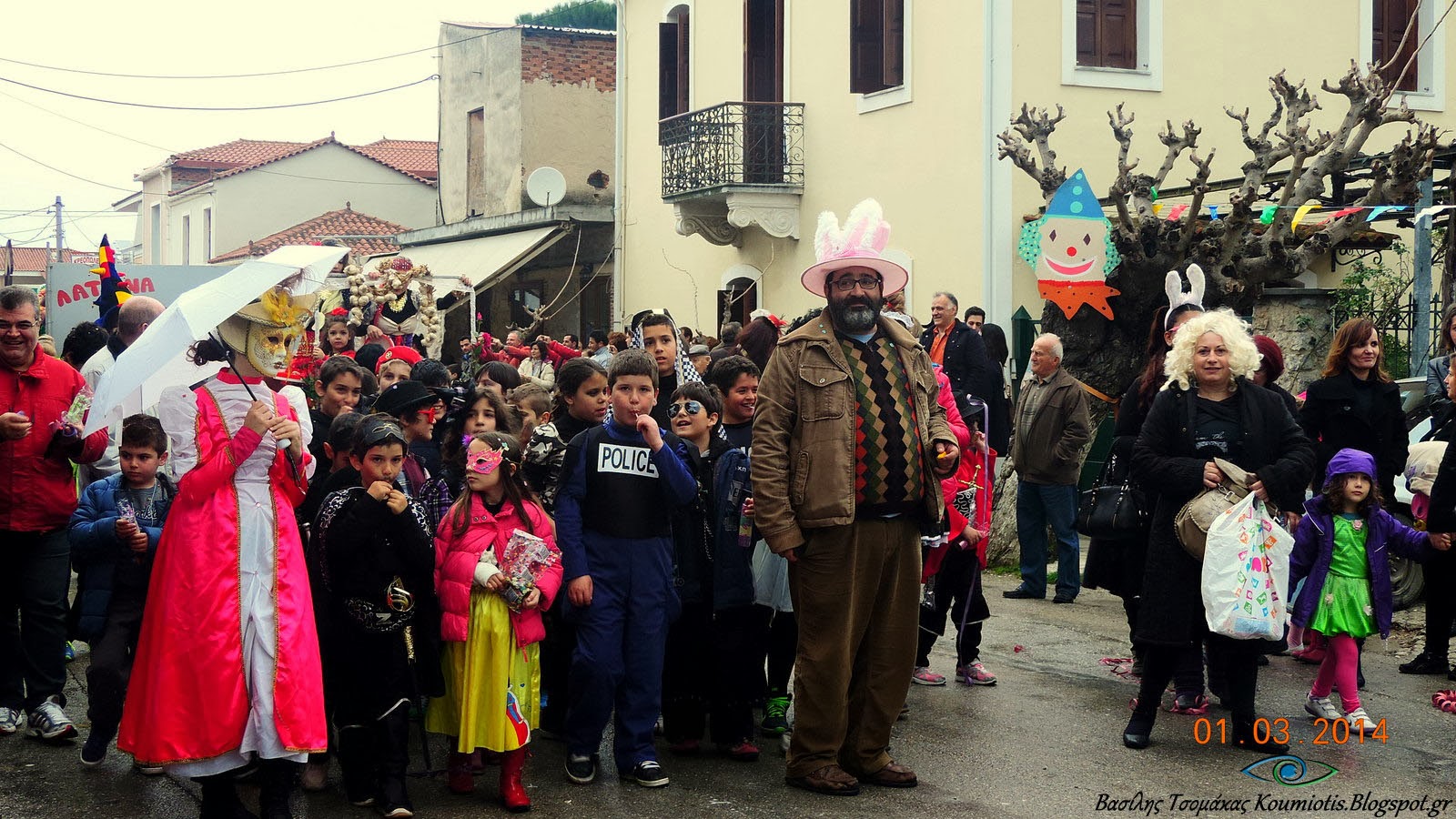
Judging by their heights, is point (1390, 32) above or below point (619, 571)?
above

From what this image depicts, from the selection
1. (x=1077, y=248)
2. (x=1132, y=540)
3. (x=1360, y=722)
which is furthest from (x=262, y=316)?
(x=1077, y=248)

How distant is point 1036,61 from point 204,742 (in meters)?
12.2

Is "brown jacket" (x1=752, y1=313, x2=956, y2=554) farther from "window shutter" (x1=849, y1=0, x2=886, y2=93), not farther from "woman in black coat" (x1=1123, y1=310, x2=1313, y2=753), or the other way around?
"window shutter" (x1=849, y1=0, x2=886, y2=93)

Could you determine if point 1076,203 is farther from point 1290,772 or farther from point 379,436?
point 379,436

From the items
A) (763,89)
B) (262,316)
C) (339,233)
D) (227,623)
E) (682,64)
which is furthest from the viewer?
(339,233)

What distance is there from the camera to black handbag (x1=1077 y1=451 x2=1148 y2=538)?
6672 millimetres

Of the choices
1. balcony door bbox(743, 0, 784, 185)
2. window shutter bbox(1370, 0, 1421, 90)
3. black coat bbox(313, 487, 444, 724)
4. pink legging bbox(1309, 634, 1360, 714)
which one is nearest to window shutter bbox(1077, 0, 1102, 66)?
window shutter bbox(1370, 0, 1421, 90)

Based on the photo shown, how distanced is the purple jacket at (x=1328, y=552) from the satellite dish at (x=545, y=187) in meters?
19.7

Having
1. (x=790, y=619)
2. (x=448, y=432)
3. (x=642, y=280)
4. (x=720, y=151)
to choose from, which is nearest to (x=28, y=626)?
(x=448, y=432)

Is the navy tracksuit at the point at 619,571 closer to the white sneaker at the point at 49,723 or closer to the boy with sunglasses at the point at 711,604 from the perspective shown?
the boy with sunglasses at the point at 711,604

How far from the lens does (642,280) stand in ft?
75.8

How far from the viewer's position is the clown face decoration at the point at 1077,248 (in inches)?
519

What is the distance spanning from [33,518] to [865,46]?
12096 millimetres

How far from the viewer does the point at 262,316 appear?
512 cm
